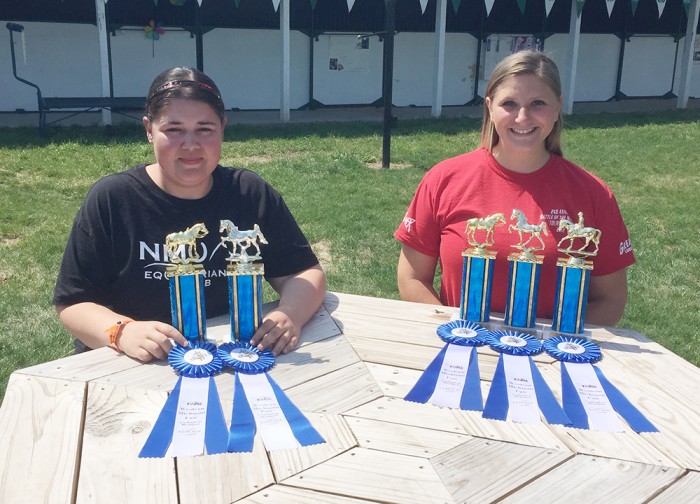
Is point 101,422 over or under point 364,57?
under

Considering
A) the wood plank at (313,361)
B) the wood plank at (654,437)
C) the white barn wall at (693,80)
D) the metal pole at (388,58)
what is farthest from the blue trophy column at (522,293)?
the white barn wall at (693,80)

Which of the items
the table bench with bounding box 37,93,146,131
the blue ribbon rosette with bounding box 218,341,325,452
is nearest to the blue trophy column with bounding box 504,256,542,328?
the blue ribbon rosette with bounding box 218,341,325,452

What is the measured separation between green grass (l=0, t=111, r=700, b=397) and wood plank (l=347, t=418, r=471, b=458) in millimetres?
2375

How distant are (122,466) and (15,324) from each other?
287 cm

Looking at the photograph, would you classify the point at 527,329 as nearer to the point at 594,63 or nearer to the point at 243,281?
the point at 243,281

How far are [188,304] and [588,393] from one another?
3.29 ft

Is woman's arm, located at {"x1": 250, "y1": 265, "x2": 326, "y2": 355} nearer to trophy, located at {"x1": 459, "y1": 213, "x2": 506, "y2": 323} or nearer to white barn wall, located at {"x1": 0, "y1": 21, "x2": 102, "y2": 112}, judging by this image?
trophy, located at {"x1": 459, "y1": 213, "x2": 506, "y2": 323}

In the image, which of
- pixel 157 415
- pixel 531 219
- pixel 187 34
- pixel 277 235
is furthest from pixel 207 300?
pixel 187 34

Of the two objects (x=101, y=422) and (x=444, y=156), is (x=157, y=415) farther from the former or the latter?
(x=444, y=156)

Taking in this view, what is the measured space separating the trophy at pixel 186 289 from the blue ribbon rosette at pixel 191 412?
0.05m

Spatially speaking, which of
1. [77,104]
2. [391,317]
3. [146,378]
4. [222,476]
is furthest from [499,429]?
[77,104]

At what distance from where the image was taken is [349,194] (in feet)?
21.8

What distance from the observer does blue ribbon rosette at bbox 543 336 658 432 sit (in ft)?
4.80

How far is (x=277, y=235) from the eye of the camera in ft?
6.93
